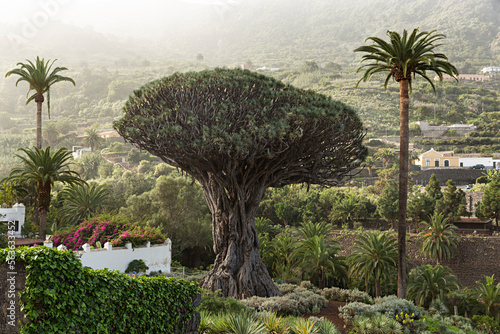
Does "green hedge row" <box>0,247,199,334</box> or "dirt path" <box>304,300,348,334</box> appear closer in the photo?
"green hedge row" <box>0,247,199,334</box>

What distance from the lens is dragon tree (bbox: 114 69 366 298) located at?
50.9ft

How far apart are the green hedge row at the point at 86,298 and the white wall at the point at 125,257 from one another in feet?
37.1

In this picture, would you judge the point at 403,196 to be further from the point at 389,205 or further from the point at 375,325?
the point at 389,205

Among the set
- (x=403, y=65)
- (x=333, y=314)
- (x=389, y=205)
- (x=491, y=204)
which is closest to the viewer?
(x=333, y=314)

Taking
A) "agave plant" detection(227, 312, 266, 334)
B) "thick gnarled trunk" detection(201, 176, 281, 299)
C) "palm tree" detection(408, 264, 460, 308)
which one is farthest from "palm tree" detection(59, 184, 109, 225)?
"agave plant" detection(227, 312, 266, 334)

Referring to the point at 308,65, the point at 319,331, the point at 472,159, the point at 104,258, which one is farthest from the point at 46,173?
the point at 308,65

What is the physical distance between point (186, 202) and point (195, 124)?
1870 centimetres

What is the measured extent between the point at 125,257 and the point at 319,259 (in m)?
11.2

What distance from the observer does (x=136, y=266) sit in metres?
20.5

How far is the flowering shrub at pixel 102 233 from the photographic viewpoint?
883 inches

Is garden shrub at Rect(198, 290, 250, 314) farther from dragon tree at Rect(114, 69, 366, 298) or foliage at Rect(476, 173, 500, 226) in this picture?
foliage at Rect(476, 173, 500, 226)

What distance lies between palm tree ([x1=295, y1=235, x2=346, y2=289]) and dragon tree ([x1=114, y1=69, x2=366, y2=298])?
8.73 m

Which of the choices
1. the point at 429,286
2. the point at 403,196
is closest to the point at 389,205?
the point at 429,286

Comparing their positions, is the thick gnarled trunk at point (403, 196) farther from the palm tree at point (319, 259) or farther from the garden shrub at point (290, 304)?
the palm tree at point (319, 259)
